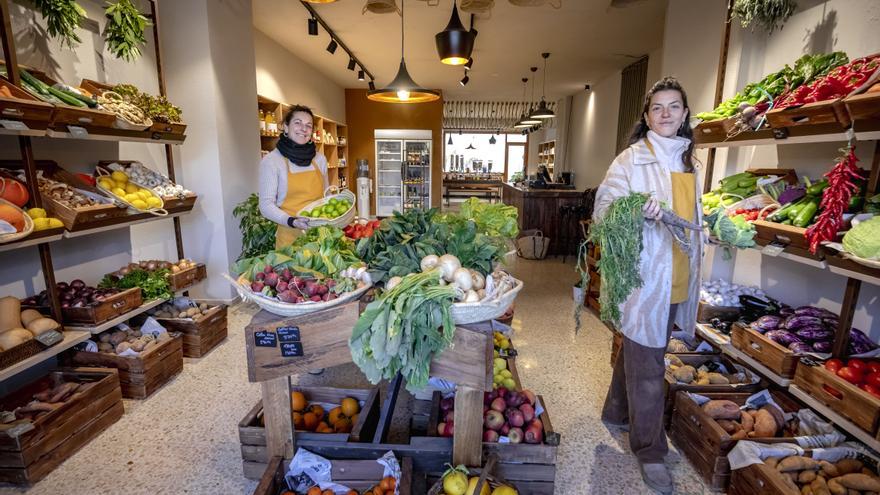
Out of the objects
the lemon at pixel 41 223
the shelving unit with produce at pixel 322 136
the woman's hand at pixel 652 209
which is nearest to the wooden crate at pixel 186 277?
the lemon at pixel 41 223

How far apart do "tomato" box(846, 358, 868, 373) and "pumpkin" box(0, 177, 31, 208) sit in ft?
13.3

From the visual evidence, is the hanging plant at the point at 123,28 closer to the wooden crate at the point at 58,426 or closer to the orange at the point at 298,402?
the wooden crate at the point at 58,426

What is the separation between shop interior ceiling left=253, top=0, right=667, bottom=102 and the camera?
498 centimetres

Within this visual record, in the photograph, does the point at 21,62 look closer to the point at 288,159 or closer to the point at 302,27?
the point at 288,159

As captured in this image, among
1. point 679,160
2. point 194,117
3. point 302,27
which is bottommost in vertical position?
point 679,160

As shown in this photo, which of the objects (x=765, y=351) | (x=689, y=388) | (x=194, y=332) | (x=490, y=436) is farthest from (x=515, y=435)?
(x=194, y=332)

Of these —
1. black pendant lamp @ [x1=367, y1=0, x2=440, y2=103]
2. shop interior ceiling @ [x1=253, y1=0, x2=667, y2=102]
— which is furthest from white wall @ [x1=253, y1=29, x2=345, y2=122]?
black pendant lamp @ [x1=367, y1=0, x2=440, y2=103]

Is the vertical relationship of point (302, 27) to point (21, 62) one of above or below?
above

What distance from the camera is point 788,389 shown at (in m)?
2.11

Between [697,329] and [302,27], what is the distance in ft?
19.0

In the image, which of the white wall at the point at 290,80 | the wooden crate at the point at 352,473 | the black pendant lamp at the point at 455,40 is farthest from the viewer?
the white wall at the point at 290,80

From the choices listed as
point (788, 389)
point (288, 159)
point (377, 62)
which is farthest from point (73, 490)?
point (377, 62)

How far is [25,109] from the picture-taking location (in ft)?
6.88

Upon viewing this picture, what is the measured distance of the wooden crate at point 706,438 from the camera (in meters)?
1.96
